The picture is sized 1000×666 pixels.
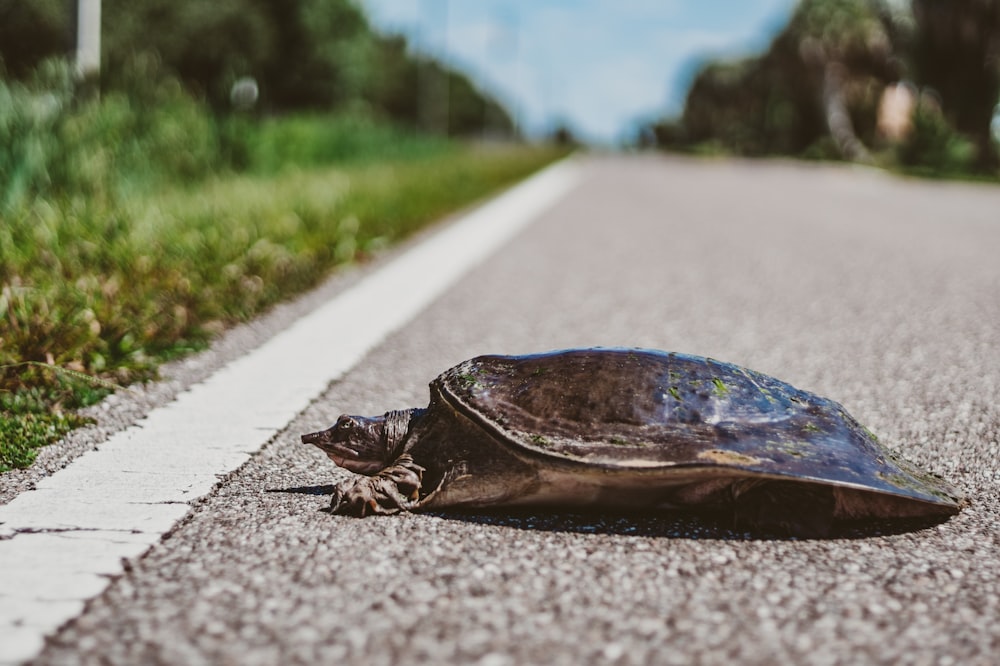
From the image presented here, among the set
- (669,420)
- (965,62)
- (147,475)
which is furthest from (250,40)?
(669,420)

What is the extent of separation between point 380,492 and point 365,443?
212 mm

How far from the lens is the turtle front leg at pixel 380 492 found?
8.06 ft

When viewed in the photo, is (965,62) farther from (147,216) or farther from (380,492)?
(380,492)

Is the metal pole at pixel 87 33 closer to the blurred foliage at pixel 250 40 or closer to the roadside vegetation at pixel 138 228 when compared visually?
the roadside vegetation at pixel 138 228

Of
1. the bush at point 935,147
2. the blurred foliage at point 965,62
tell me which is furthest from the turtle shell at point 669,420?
the blurred foliage at point 965,62

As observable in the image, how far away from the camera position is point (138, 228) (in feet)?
20.2

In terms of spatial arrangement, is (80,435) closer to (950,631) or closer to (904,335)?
(950,631)

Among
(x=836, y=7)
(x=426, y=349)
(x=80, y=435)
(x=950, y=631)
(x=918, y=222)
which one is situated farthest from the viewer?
(x=836, y=7)

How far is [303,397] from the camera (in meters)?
3.62

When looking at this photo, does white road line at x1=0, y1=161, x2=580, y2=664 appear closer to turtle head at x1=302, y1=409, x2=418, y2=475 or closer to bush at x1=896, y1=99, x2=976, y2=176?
turtle head at x1=302, y1=409, x2=418, y2=475

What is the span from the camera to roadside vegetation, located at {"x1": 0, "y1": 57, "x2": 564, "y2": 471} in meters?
3.72

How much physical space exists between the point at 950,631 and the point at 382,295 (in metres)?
4.63

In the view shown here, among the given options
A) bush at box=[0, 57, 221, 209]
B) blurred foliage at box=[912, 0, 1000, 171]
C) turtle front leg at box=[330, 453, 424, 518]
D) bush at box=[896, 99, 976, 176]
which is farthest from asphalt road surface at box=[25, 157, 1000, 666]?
blurred foliage at box=[912, 0, 1000, 171]

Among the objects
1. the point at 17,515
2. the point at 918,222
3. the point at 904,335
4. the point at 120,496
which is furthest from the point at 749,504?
the point at 918,222
